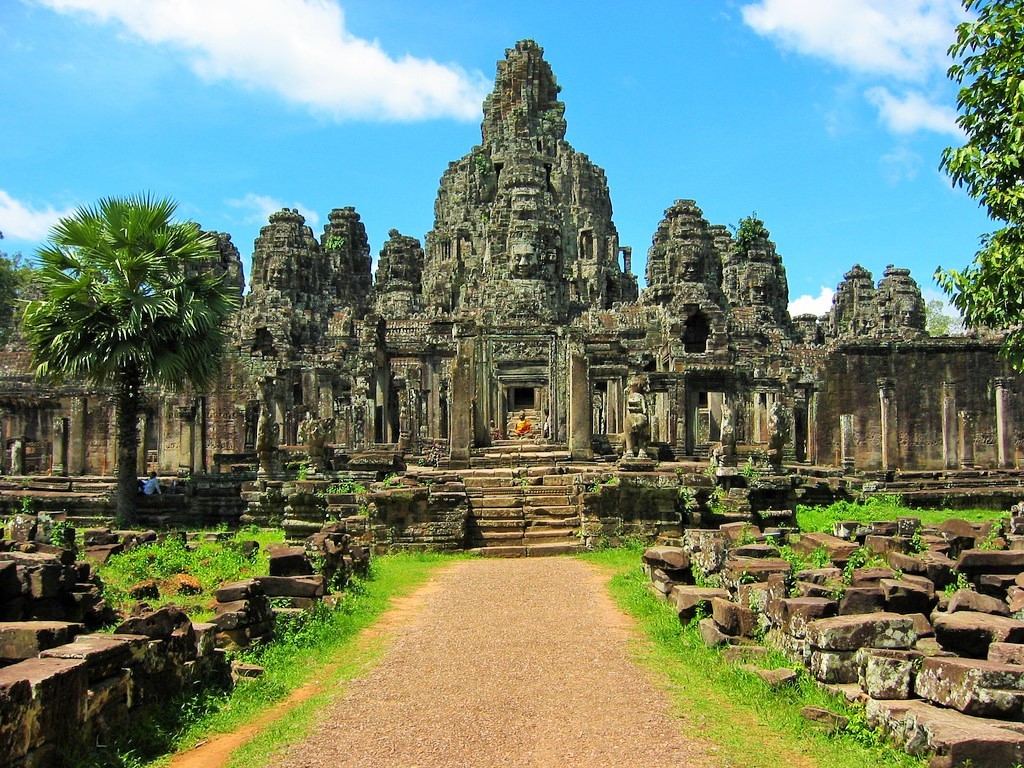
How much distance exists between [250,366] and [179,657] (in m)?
29.3

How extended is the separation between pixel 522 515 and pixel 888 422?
53.1ft

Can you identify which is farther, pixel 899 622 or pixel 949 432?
pixel 949 432

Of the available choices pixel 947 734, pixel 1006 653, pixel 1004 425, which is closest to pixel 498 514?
pixel 1006 653

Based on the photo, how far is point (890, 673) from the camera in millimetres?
6062

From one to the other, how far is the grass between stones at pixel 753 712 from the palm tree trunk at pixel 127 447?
42.0ft

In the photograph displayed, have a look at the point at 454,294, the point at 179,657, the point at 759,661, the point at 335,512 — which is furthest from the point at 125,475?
the point at 454,294

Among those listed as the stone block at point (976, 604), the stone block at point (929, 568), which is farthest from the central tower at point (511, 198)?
the stone block at point (976, 604)

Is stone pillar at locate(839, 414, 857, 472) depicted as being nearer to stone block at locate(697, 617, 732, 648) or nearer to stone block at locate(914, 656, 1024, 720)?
stone block at locate(697, 617, 732, 648)

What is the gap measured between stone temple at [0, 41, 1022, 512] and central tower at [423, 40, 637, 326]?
2.00 ft

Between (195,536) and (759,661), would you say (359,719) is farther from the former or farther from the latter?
(195,536)

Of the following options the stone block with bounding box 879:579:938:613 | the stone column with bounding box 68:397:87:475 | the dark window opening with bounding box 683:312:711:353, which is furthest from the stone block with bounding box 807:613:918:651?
the dark window opening with bounding box 683:312:711:353

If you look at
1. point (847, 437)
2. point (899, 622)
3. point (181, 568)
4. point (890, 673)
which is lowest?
point (181, 568)

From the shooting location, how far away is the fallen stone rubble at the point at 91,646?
5.05m

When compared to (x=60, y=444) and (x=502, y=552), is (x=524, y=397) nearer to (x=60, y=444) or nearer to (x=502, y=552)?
(x=60, y=444)
